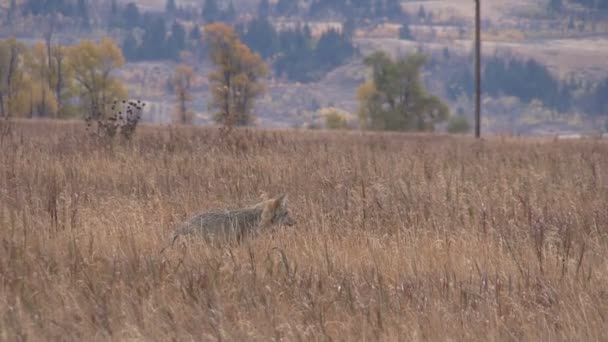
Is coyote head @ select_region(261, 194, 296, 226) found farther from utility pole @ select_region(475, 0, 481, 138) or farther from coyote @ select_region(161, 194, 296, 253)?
utility pole @ select_region(475, 0, 481, 138)

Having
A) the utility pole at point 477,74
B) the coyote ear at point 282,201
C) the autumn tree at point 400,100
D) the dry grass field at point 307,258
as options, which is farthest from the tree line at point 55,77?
the coyote ear at point 282,201

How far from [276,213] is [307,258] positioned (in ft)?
4.91

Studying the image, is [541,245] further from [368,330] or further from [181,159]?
[181,159]

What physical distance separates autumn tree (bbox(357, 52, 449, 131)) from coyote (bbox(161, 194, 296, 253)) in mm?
80865

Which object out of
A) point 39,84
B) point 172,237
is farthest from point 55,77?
point 172,237

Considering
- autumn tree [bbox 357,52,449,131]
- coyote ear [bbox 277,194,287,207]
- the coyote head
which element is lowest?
autumn tree [bbox 357,52,449,131]

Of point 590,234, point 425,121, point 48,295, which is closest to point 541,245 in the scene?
point 590,234

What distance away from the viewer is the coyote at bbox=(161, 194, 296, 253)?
8.73m

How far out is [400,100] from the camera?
97.9m

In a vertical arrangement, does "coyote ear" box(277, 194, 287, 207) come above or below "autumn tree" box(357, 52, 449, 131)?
above

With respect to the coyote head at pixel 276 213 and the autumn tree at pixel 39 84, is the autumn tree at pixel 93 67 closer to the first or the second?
the autumn tree at pixel 39 84

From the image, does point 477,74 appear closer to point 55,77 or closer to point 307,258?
point 307,258

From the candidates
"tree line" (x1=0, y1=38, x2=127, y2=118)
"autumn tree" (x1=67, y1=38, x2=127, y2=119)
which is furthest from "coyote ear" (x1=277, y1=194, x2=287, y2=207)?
"autumn tree" (x1=67, y1=38, x2=127, y2=119)

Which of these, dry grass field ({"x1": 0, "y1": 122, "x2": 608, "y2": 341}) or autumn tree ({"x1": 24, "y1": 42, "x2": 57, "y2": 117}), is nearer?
dry grass field ({"x1": 0, "y1": 122, "x2": 608, "y2": 341})
